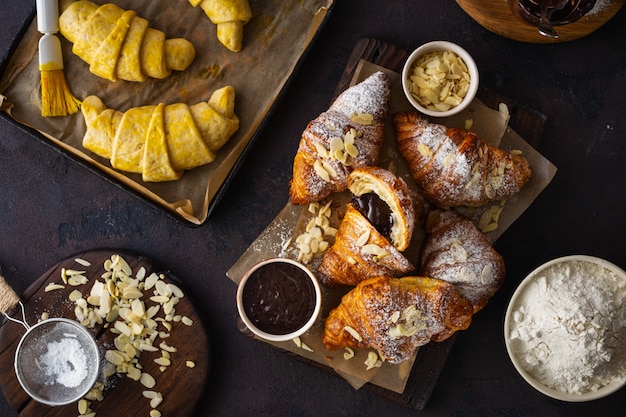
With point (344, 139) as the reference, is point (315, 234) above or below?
below

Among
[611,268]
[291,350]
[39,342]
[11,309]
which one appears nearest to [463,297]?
[611,268]

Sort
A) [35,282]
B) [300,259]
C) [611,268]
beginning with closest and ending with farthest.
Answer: [611,268], [300,259], [35,282]

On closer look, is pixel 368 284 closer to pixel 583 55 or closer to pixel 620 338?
pixel 620 338

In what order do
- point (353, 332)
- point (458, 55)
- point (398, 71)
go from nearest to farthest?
point (353, 332)
point (458, 55)
point (398, 71)

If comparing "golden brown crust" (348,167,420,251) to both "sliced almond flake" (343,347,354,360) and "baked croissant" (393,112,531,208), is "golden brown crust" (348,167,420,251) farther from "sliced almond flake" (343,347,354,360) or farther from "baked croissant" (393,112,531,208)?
"sliced almond flake" (343,347,354,360)

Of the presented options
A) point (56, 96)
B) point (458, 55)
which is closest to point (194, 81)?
point (56, 96)

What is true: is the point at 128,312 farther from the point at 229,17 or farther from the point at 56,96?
the point at 229,17

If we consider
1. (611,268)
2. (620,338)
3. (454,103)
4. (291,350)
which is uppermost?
(454,103)
